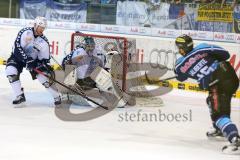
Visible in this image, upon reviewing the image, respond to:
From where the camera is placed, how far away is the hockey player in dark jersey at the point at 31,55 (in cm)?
666

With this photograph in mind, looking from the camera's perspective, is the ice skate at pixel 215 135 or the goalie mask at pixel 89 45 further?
the goalie mask at pixel 89 45

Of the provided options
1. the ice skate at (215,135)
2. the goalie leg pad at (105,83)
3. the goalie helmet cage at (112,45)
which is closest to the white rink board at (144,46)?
the goalie helmet cage at (112,45)

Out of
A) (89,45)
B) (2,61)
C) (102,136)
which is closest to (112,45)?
(89,45)

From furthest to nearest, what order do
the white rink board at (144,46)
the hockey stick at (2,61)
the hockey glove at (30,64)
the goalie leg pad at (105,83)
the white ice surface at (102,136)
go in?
the hockey stick at (2,61), the white rink board at (144,46), the goalie leg pad at (105,83), the hockey glove at (30,64), the white ice surface at (102,136)

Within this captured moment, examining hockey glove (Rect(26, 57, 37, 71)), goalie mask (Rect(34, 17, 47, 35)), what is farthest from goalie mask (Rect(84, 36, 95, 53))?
hockey glove (Rect(26, 57, 37, 71))

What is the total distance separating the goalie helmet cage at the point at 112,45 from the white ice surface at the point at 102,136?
2.56ft

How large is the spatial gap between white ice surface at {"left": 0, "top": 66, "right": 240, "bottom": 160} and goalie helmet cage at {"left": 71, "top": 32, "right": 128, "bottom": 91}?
30.7 inches

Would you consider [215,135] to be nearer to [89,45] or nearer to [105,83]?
[105,83]

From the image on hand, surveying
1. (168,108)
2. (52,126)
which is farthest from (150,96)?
(52,126)

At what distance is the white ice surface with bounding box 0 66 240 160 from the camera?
15.5 ft

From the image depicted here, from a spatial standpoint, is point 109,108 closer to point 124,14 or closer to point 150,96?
point 150,96

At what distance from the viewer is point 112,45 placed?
7.99m

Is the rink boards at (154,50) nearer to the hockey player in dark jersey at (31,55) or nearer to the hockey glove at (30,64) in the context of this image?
the hockey player in dark jersey at (31,55)

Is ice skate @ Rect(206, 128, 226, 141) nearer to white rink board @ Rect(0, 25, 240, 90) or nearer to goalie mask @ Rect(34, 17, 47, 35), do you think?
goalie mask @ Rect(34, 17, 47, 35)
